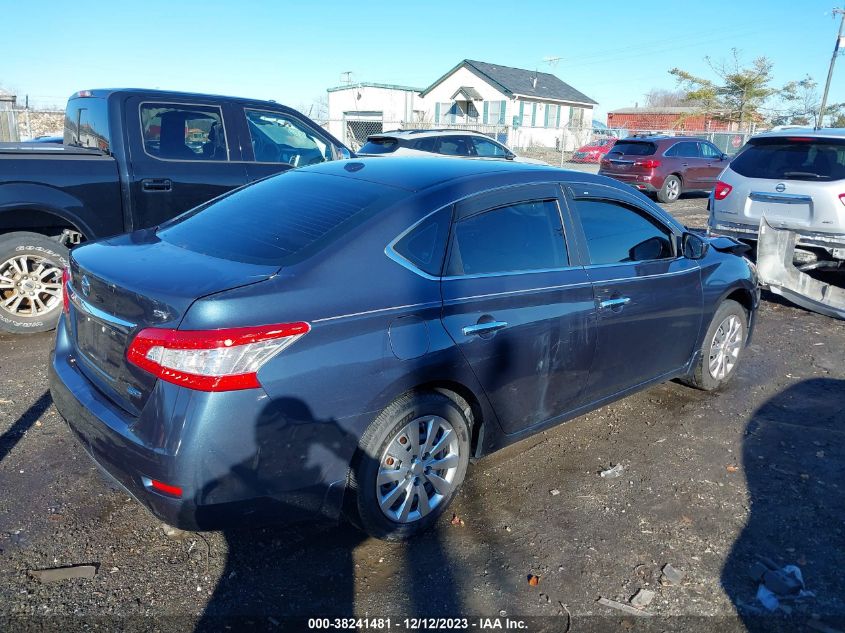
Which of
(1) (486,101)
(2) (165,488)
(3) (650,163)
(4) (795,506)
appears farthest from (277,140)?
(1) (486,101)

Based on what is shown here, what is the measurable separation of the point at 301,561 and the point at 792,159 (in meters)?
7.34

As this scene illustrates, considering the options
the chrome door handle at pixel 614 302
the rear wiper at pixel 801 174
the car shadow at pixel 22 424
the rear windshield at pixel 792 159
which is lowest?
the car shadow at pixel 22 424

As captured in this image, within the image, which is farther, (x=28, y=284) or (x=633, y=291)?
(x=28, y=284)

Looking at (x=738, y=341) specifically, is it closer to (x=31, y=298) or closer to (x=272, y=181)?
(x=272, y=181)

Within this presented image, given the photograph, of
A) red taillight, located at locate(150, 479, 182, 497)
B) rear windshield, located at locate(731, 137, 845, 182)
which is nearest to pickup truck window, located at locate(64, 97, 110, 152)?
red taillight, located at locate(150, 479, 182, 497)

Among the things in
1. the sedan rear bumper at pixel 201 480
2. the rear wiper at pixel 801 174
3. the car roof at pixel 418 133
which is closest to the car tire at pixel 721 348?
the sedan rear bumper at pixel 201 480

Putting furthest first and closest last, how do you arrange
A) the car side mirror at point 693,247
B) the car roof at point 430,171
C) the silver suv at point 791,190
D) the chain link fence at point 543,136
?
the chain link fence at point 543,136
the silver suv at point 791,190
the car side mirror at point 693,247
the car roof at point 430,171

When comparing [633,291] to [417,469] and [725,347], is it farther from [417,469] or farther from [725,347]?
[417,469]

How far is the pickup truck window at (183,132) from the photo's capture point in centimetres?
607

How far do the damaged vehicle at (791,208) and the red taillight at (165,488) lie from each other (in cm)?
652

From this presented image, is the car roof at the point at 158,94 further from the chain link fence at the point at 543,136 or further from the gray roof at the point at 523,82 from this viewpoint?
the gray roof at the point at 523,82

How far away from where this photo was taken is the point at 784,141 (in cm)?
790

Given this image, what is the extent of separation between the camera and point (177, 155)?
614cm

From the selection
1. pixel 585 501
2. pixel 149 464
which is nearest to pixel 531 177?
pixel 585 501
